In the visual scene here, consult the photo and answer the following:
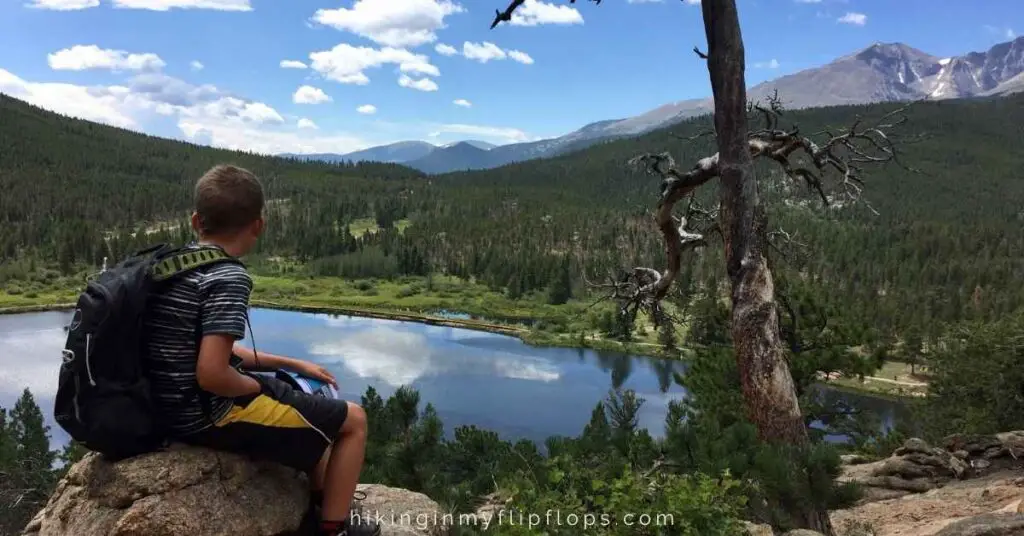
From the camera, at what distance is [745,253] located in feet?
18.3

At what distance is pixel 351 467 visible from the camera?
3193 millimetres

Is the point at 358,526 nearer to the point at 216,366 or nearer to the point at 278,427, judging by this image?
the point at 278,427

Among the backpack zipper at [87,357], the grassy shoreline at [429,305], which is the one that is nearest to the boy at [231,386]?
the backpack zipper at [87,357]

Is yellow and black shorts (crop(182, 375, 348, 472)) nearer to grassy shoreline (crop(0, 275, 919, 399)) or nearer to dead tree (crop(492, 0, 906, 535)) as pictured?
dead tree (crop(492, 0, 906, 535))

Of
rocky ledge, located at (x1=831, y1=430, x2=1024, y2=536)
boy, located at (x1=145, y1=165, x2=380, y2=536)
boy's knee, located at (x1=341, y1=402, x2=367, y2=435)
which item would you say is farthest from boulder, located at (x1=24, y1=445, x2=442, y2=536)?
rocky ledge, located at (x1=831, y1=430, x2=1024, y2=536)

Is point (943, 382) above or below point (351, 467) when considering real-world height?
below

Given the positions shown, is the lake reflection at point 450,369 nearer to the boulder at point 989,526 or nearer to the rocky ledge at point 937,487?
the rocky ledge at point 937,487

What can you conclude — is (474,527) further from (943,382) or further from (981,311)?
(981,311)

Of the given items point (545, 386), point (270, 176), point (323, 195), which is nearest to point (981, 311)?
point (545, 386)

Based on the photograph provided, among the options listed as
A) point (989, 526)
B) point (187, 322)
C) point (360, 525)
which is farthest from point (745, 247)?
point (187, 322)

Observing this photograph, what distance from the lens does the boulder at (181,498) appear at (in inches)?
114

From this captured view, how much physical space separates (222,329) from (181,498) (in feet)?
2.66

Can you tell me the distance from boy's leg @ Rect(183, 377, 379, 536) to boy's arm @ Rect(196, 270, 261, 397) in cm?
18

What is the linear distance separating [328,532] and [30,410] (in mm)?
25348
